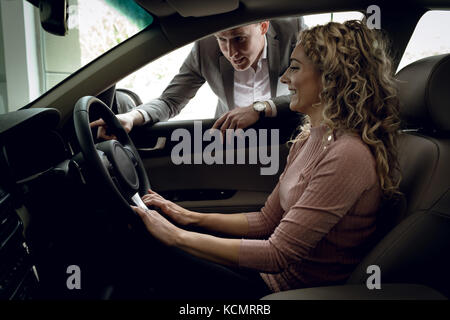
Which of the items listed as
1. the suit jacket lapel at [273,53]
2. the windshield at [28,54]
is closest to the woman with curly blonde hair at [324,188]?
the suit jacket lapel at [273,53]

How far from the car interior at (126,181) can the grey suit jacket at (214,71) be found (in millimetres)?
358

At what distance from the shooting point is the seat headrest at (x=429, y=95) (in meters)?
1.00

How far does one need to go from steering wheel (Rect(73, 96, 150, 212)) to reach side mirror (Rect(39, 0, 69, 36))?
0.21m

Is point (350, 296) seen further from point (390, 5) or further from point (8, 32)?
point (8, 32)

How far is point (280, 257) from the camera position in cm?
98

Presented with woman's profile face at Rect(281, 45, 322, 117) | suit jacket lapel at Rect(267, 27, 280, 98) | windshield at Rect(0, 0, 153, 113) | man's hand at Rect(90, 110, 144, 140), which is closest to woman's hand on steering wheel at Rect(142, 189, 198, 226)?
man's hand at Rect(90, 110, 144, 140)

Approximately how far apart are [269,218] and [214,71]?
916 mm

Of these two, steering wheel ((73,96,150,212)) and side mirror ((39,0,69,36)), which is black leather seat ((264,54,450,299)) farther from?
side mirror ((39,0,69,36))

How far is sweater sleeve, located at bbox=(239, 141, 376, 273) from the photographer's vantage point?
945 millimetres

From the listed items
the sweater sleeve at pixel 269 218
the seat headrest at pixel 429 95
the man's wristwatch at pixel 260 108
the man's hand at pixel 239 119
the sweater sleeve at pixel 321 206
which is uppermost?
the seat headrest at pixel 429 95

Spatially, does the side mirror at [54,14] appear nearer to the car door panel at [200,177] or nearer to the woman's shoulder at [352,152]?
the car door panel at [200,177]

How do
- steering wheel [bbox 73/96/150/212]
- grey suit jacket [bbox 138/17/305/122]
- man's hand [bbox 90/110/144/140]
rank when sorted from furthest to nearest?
grey suit jacket [bbox 138/17/305/122]
man's hand [bbox 90/110/144/140]
steering wheel [bbox 73/96/150/212]

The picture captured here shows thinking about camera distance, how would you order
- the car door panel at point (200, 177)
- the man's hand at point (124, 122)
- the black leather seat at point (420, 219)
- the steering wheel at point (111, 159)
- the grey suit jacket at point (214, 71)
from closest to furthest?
the black leather seat at point (420, 219) → the steering wheel at point (111, 159) → the man's hand at point (124, 122) → the car door panel at point (200, 177) → the grey suit jacket at point (214, 71)
